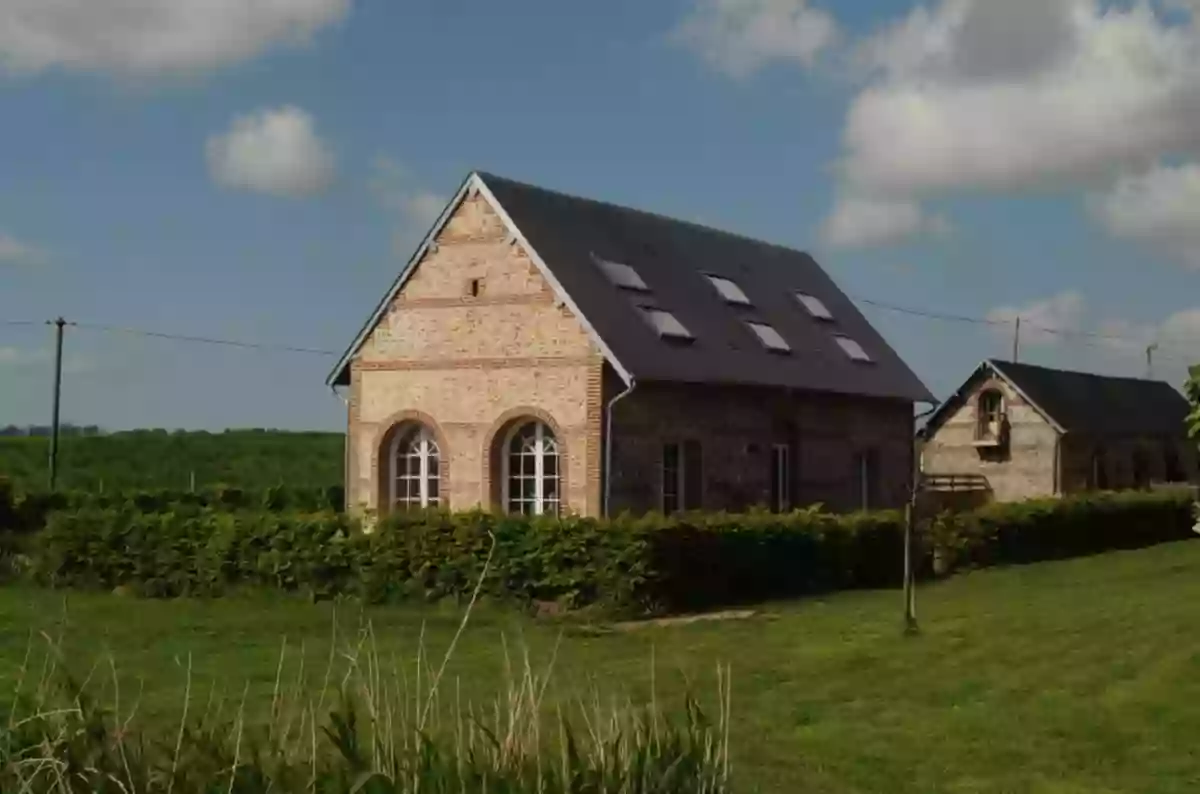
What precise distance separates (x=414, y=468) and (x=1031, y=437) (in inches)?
1050

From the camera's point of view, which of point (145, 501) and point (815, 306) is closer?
point (145, 501)

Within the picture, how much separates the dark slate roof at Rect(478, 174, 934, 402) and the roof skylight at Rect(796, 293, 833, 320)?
0.78 ft

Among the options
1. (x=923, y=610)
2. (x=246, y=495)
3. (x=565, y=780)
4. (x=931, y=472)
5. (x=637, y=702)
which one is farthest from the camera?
(x=931, y=472)

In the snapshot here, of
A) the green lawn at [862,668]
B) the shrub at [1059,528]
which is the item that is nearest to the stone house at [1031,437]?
the shrub at [1059,528]

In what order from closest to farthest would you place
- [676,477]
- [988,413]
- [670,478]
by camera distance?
[670,478] → [676,477] → [988,413]

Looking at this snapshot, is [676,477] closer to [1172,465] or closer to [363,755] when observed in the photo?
[363,755]

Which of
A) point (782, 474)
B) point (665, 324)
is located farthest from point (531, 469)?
point (782, 474)

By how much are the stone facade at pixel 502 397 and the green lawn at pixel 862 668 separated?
5472 millimetres

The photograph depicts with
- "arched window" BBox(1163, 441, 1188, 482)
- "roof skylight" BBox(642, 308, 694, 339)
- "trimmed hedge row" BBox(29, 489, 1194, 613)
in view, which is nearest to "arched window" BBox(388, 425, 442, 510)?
"roof skylight" BBox(642, 308, 694, 339)

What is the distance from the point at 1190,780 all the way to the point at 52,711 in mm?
8097

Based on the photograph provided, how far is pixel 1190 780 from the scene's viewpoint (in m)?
11.8

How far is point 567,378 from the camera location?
2805cm

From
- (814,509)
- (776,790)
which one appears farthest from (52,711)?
(814,509)

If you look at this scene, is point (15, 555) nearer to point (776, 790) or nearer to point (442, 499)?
point (442, 499)
